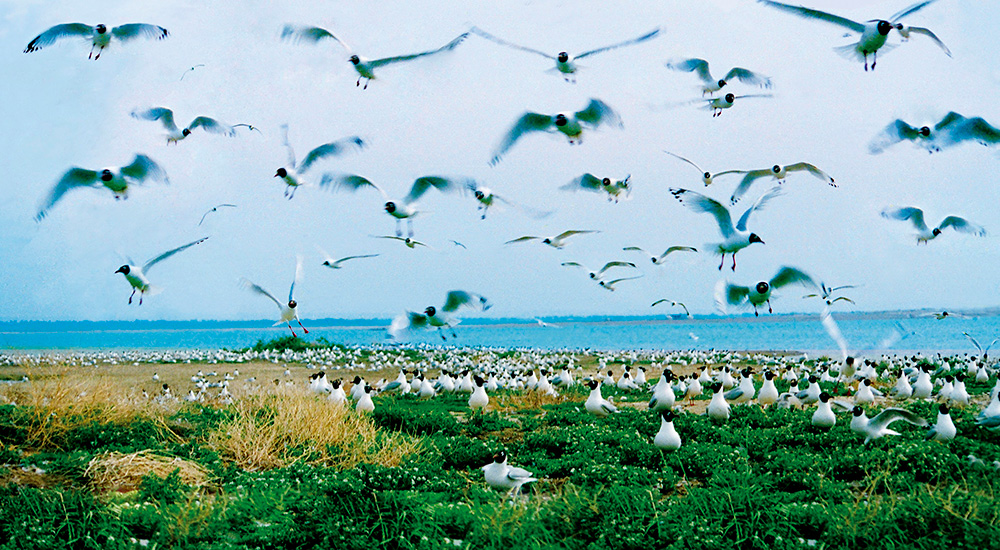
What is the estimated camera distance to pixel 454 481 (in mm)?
7688

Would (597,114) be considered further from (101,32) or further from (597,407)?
(101,32)

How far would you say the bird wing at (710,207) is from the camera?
9320mm

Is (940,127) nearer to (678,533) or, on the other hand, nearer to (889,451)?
(889,451)

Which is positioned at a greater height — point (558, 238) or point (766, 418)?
point (558, 238)

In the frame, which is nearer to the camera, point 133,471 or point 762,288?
point 133,471

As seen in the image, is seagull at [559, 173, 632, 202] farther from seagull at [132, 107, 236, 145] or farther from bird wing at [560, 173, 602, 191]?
seagull at [132, 107, 236, 145]

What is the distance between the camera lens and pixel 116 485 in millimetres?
7590

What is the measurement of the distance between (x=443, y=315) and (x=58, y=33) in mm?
7044

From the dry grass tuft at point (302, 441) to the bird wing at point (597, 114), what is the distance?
18.0 feet

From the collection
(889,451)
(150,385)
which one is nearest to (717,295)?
(889,451)

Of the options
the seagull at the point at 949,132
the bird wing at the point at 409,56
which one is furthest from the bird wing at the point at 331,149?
the seagull at the point at 949,132

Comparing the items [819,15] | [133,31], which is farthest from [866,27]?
[133,31]

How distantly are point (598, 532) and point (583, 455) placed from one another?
2612mm

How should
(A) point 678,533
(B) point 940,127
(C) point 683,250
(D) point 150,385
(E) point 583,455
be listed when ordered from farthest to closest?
(D) point 150,385 < (C) point 683,250 < (B) point 940,127 < (E) point 583,455 < (A) point 678,533
